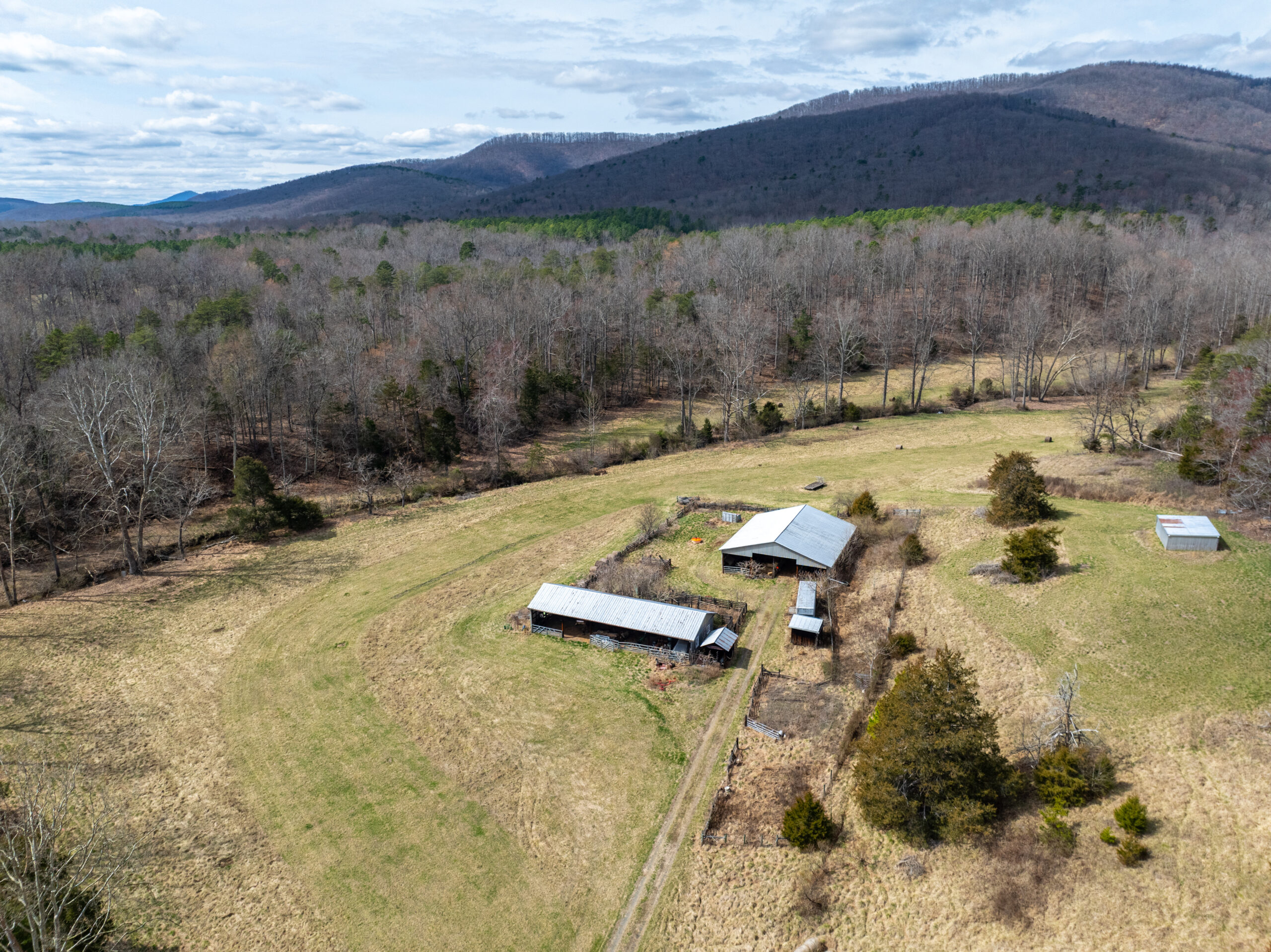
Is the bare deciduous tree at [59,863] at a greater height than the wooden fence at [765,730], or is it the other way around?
the bare deciduous tree at [59,863]

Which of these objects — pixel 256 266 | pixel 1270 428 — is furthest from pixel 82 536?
pixel 256 266

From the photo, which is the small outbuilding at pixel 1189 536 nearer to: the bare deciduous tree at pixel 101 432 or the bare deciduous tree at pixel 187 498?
the bare deciduous tree at pixel 187 498

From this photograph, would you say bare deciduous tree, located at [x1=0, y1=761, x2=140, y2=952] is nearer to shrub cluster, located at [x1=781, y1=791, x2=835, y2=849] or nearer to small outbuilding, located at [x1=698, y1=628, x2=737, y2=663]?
shrub cluster, located at [x1=781, y1=791, x2=835, y2=849]

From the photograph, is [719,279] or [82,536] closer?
[82,536]

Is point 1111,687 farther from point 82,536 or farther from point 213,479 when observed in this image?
point 213,479

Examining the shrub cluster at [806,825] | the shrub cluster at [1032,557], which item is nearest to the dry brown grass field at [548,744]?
the shrub cluster at [806,825]

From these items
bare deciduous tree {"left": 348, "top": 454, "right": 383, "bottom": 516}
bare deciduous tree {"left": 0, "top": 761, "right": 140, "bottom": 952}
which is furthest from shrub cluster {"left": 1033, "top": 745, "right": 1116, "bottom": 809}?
bare deciduous tree {"left": 348, "top": 454, "right": 383, "bottom": 516}
